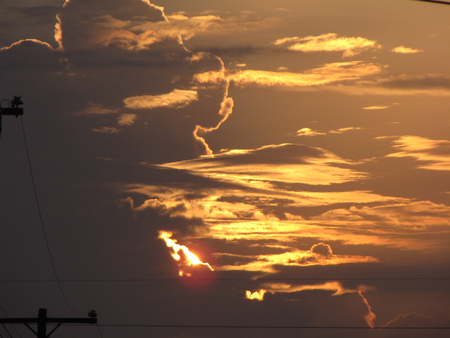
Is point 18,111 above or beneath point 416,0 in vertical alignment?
above

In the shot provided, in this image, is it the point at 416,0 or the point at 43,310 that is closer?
the point at 416,0

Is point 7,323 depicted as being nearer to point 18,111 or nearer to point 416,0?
point 18,111

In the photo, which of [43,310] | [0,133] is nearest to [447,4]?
Answer: [0,133]

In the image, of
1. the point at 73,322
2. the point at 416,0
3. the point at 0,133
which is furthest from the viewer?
the point at 73,322

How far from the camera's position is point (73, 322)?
1073 inches

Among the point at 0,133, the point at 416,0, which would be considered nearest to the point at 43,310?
the point at 0,133

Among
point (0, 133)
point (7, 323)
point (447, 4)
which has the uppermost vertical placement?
point (0, 133)

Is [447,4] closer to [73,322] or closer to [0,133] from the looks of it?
[0,133]

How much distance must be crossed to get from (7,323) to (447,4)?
2249cm

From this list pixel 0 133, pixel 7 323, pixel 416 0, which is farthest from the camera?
pixel 7 323

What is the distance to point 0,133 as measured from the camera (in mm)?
23484

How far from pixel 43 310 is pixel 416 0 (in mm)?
21694

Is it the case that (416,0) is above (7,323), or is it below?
above

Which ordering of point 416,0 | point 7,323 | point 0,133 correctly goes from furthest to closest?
point 7,323 < point 0,133 < point 416,0
